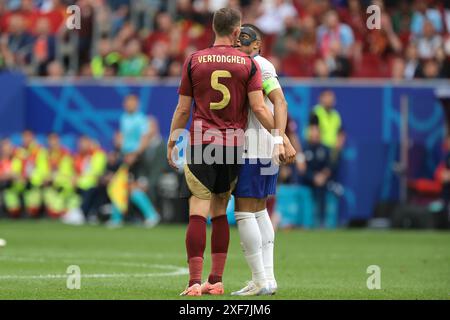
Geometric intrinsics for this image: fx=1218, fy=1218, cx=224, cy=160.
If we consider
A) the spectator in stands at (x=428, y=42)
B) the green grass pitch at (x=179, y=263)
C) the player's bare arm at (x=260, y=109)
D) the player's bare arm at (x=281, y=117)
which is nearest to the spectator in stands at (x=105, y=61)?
the green grass pitch at (x=179, y=263)

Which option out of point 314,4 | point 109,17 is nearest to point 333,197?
point 314,4

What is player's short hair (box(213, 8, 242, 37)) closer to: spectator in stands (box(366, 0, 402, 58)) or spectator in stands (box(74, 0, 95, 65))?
spectator in stands (box(366, 0, 402, 58))

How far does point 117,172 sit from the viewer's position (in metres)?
24.1

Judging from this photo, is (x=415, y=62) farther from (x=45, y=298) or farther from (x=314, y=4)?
(x=45, y=298)

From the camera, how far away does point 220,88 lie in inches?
393

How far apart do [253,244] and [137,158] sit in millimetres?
13845

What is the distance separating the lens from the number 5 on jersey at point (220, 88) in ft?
32.6

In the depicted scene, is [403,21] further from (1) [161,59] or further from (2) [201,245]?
(2) [201,245]

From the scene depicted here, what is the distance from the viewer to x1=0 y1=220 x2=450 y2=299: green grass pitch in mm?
10398

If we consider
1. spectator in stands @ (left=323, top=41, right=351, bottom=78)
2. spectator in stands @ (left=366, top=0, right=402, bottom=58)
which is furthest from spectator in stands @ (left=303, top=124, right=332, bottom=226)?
spectator in stands @ (left=366, top=0, right=402, bottom=58)

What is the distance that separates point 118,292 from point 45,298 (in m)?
0.76

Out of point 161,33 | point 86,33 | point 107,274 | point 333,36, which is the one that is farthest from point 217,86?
point 86,33

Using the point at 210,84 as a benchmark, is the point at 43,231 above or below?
below

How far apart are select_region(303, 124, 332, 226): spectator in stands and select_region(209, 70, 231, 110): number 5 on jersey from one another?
1245cm
